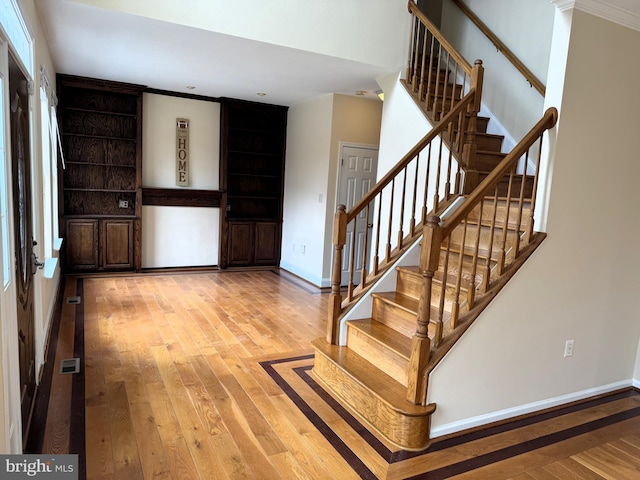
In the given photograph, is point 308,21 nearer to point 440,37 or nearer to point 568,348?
point 440,37

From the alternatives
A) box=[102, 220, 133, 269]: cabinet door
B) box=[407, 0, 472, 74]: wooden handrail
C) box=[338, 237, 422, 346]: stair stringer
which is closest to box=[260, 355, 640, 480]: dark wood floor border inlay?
box=[338, 237, 422, 346]: stair stringer

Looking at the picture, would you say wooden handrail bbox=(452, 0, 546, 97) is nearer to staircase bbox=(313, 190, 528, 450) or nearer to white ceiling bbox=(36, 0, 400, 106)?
white ceiling bbox=(36, 0, 400, 106)

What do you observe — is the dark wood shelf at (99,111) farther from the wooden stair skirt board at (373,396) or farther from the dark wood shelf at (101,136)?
the wooden stair skirt board at (373,396)

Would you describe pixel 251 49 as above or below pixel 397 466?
above

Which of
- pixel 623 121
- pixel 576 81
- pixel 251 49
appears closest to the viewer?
pixel 576 81

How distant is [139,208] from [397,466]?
16.8ft

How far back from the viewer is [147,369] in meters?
3.20

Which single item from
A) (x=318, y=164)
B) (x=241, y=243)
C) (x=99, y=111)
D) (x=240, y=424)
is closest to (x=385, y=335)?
(x=240, y=424)

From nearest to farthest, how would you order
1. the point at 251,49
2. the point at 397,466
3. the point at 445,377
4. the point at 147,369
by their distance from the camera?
the point at 397,466 < the point at 445,377 < the point at 147,369 < the point at 251,49

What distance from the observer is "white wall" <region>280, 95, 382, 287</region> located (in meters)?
5.84

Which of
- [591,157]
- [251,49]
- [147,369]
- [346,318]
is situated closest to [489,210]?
[591,157]

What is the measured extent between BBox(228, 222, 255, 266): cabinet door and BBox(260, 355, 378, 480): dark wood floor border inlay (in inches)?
141

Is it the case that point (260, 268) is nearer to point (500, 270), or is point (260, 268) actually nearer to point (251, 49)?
point (251, 49)

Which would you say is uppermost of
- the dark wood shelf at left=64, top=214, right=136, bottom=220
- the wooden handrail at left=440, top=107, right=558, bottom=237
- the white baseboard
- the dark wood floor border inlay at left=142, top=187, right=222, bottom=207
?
the wooden handrail at left=440, top=107, right=558, bottom=237
